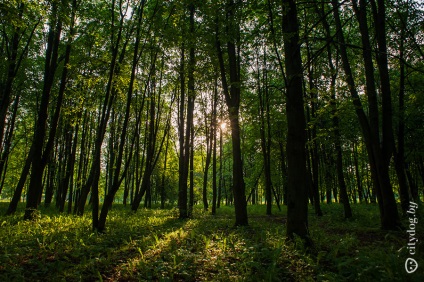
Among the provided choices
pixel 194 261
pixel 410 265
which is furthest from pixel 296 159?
pixel 194 261

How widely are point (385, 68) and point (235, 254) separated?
7.99 metres

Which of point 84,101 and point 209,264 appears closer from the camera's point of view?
point 209,264

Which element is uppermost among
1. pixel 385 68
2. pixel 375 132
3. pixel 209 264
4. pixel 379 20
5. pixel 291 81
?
pixel 379 20

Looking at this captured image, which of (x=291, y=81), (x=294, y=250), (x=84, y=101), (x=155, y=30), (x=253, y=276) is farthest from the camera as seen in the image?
(x=84, y=101)

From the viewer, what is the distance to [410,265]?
13.8 feet

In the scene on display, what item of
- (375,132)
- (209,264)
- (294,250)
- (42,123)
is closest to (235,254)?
(209,264)

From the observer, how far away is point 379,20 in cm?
874

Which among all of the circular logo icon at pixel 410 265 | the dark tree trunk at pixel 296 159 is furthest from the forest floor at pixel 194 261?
the dark tree trunk at pixel 296 159

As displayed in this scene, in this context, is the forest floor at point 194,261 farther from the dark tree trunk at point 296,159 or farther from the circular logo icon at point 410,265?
the dark tree trunk at point 296,159

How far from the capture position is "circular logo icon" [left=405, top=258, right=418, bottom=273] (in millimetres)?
3995

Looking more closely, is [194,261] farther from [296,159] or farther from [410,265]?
[410,265]

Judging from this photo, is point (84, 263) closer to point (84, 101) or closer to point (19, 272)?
point (19, 272)

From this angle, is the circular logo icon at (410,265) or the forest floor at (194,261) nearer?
the circular logo icon at (410,265)

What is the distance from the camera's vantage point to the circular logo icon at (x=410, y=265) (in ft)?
13.1
